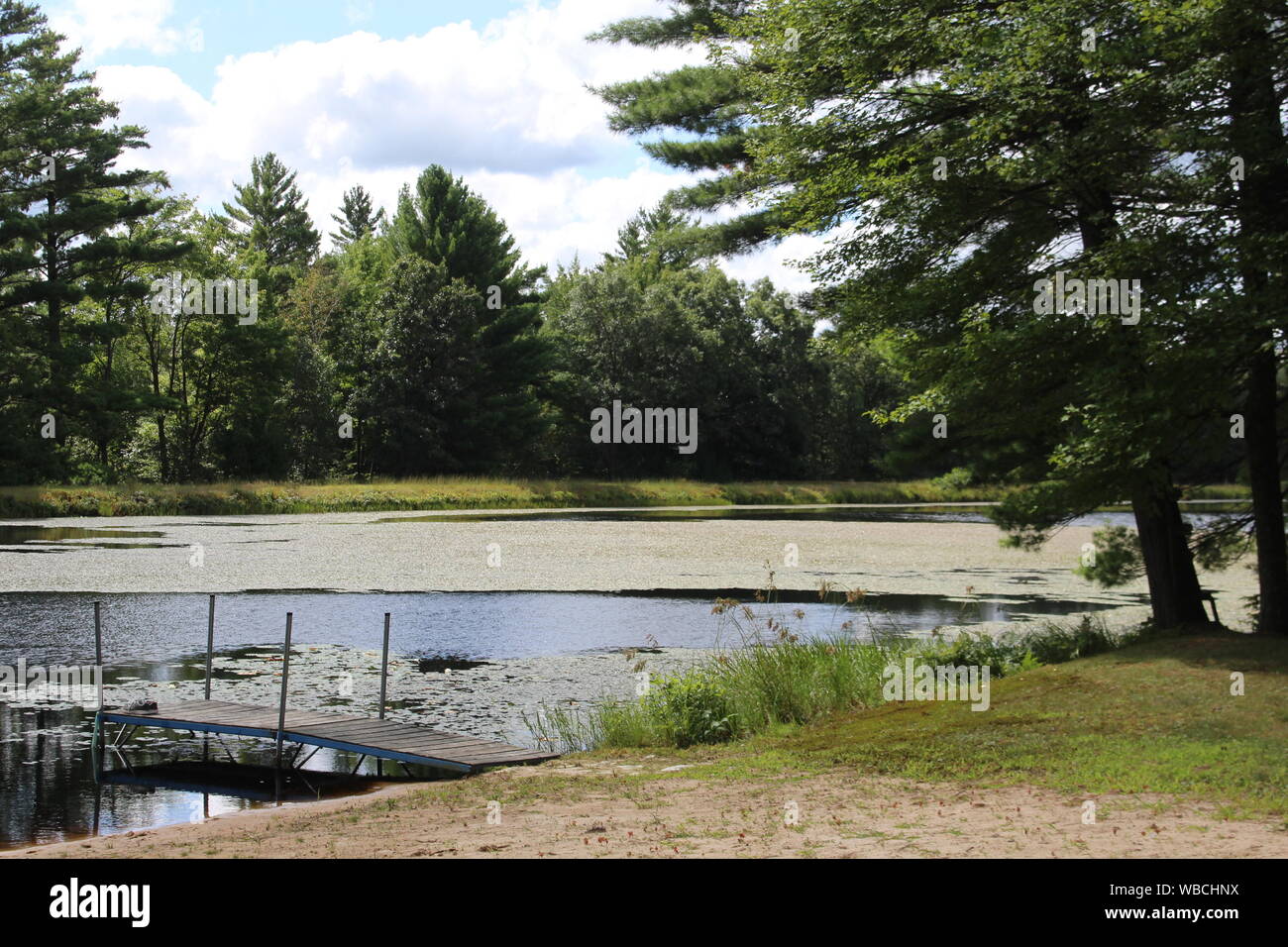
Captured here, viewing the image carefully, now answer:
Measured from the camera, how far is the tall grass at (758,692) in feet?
36.0

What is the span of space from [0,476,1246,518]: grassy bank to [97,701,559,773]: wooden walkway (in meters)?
24.5

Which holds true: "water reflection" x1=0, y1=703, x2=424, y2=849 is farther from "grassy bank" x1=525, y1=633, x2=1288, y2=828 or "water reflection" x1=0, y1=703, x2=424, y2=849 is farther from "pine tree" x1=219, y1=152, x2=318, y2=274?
"pine tree" x1=219, y1=152, x2=318, y2=274

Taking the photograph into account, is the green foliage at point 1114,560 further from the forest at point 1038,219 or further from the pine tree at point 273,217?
the pine tree at point 273,217

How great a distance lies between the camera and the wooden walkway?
995cm

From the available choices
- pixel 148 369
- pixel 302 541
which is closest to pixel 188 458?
pixel 148 369

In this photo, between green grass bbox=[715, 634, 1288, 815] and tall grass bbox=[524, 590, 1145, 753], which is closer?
green grass bbox=[715, 634, 1288, 815]

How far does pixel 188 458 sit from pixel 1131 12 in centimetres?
4887

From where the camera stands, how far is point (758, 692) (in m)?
11.4

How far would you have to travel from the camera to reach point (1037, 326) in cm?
1089

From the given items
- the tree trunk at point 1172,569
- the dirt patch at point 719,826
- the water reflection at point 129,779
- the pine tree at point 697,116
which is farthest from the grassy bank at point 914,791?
the pine tree at point 697,116

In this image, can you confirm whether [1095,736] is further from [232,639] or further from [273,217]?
[273,217]

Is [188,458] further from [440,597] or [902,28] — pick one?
[902,28]

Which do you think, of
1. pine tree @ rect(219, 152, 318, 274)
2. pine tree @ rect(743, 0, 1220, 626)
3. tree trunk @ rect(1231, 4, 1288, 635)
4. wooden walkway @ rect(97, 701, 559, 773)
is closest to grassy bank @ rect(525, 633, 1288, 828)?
tree trunk @ rect(1231, 4, 1288, 635)

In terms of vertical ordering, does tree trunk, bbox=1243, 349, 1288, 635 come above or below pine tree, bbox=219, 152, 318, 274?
below
